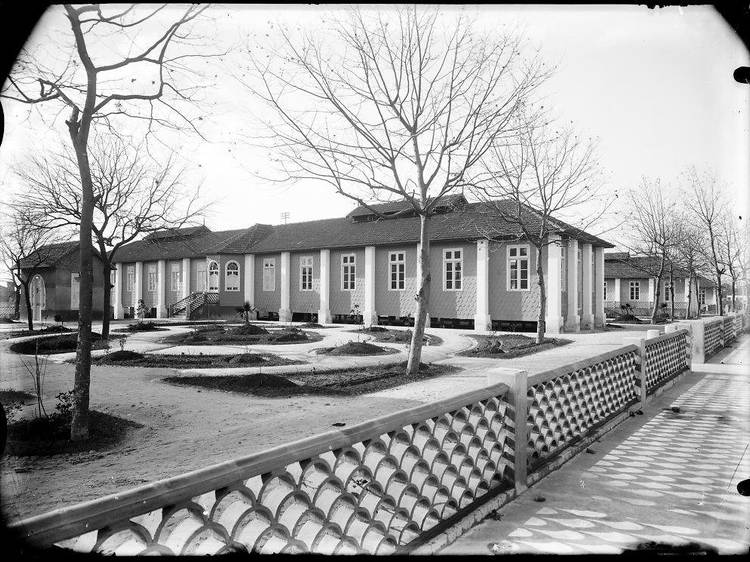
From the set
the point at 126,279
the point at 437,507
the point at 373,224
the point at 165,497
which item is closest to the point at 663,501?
the point at 437,507

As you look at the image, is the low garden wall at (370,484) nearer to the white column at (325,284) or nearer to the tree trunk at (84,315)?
the tree trunk at (84,315)

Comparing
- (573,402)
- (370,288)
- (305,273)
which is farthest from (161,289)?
(573,402)

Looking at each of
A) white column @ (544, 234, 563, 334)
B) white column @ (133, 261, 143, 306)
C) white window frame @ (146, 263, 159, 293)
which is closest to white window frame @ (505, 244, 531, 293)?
white column @ (544, 234, 563, 334)

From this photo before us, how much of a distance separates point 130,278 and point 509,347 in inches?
1307

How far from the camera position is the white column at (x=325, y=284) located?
28.1 m

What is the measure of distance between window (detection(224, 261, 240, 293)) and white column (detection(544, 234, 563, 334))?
21.2m

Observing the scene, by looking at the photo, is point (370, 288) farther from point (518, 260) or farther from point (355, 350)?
point (355, 350)

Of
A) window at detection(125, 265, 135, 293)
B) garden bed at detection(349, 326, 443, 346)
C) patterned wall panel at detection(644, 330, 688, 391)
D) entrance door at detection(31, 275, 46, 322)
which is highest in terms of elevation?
window at detection(125, 265, 135, 293)

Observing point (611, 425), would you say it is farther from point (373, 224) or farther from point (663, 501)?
point (373, 224)

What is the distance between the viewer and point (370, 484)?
2.75m

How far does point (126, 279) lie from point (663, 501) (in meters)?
41.2

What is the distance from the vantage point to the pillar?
23844mm

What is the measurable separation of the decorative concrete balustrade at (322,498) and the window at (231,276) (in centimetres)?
2957

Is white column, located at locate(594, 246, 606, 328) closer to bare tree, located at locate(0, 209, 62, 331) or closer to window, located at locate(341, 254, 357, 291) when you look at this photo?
window, located at locate(341, 254, 357, 291)
